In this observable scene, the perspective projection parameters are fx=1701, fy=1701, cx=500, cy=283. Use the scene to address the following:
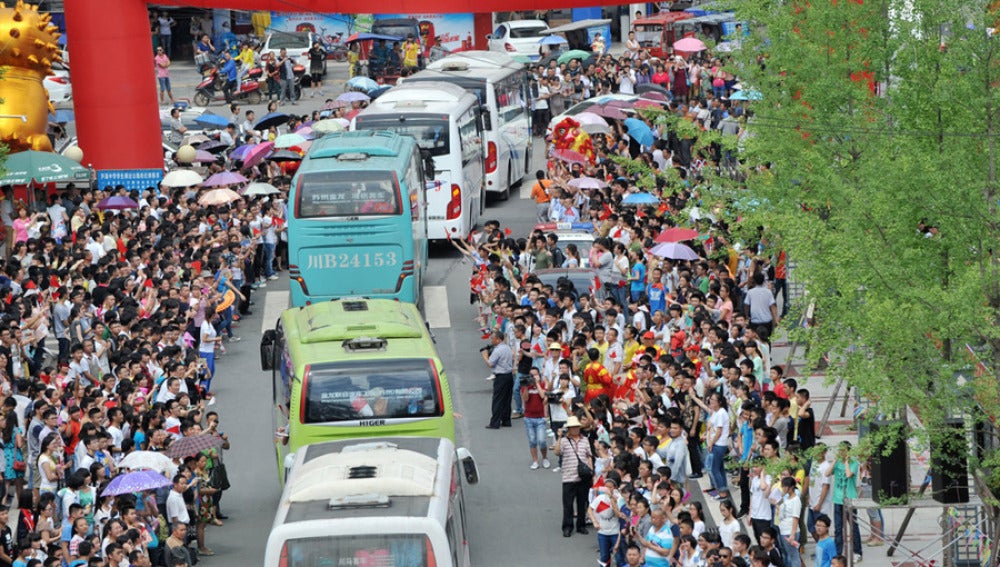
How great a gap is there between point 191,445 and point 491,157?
18.3m

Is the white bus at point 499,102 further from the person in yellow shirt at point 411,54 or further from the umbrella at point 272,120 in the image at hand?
the person in yellow shirt at point 411,54

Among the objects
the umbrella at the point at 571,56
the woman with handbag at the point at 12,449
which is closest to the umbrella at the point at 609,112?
the umbrella at the point at 571,56

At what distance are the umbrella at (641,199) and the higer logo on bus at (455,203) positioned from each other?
3.60 m

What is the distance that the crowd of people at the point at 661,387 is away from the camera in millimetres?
16422

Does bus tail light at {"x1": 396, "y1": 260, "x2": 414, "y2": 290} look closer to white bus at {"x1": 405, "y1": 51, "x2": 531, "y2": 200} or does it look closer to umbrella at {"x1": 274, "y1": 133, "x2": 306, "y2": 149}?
white bus at {"x1": 405, "y1": 51, "x2": 531, "y2": 200}

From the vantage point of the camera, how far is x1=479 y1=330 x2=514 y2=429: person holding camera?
879 inches

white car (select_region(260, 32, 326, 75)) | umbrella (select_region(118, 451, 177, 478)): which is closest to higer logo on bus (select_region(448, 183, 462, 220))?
umbrella (select_region(118, 451, 177, 478))

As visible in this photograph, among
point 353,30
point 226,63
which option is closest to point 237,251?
point 226,63

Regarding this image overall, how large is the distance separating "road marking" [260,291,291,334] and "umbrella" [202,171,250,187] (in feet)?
9.73

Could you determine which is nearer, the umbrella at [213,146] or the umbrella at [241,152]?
the umbrella at [241,152]

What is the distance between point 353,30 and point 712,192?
1437 inches

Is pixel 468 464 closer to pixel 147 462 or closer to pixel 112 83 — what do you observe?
pixel 147 462

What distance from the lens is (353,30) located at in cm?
5900

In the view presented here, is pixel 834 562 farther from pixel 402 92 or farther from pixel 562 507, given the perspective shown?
pixel 402 92
